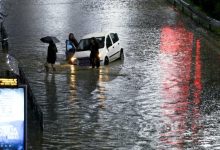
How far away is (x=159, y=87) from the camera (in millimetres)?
24734

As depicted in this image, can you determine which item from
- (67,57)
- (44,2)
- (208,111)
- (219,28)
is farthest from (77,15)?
(208,111)

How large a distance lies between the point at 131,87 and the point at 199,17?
66.0 ft

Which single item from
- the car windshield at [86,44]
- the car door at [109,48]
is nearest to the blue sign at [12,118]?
the car door at [109,48]

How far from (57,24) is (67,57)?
43.0 ft

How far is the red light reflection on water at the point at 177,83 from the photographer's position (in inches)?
731

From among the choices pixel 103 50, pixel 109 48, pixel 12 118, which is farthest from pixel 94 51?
pixel 12 118

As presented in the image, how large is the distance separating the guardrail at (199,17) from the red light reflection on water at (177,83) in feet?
5.57

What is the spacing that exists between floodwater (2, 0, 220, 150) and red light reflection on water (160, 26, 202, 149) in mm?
27

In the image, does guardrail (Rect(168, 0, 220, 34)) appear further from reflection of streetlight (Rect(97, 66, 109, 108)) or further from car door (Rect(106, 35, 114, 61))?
reflection of streetlight (Rect(97, 66, 109, 108))

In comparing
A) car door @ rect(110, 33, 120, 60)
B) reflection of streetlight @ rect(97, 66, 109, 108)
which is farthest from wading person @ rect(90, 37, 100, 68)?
car door @ rect(110, 33, 120, 60)

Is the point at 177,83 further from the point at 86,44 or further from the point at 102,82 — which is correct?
the point at 86,44

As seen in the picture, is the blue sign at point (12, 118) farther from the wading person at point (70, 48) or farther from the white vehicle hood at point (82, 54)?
the wading person at point (70, 48)

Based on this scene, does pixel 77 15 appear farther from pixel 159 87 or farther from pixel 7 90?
pixel 7 90

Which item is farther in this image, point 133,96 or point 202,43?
point 202,43
